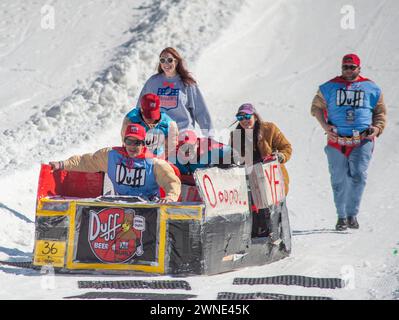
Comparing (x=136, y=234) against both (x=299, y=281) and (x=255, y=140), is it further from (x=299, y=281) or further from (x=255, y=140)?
(x=255, y=140)

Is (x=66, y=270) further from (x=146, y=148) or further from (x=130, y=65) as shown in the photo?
(x=130, y=65)

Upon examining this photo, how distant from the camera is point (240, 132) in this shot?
985cm

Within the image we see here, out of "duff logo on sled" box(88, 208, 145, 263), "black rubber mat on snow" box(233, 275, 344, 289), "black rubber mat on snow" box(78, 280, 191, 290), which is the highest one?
"duff logo on sled" box(88, 208, 145, 263)

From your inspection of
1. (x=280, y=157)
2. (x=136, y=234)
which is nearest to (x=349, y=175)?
(x=280, y=157)

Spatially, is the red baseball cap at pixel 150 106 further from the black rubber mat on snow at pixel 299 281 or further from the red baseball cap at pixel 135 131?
the black rubber mat on snow at pixel 299 281

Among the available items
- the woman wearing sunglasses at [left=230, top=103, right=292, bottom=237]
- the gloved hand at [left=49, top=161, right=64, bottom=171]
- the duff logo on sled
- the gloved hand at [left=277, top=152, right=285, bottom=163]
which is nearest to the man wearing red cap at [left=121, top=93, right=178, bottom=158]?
the woman wearing sunglasses at [left=230, top=103, right=292, bottom=237]

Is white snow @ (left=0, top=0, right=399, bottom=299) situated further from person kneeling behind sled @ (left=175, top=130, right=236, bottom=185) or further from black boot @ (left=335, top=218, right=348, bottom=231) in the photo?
person kneeling behind sled @ (left=175, top=130, right=236, bottom=185)

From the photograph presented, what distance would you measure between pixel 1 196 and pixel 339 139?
4055 millimetres

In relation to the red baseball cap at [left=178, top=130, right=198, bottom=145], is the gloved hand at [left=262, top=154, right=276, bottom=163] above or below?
below

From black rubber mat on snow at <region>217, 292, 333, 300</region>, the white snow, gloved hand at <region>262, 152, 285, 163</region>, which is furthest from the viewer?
gloved hand at <region>262, 152, 285, 163</region>

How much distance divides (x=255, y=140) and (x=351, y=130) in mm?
1846

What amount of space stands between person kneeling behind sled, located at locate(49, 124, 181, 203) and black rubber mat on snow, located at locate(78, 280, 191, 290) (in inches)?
36.7

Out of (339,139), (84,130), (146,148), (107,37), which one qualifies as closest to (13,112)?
(84,130)

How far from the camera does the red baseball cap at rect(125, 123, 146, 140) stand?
27.6 ft
